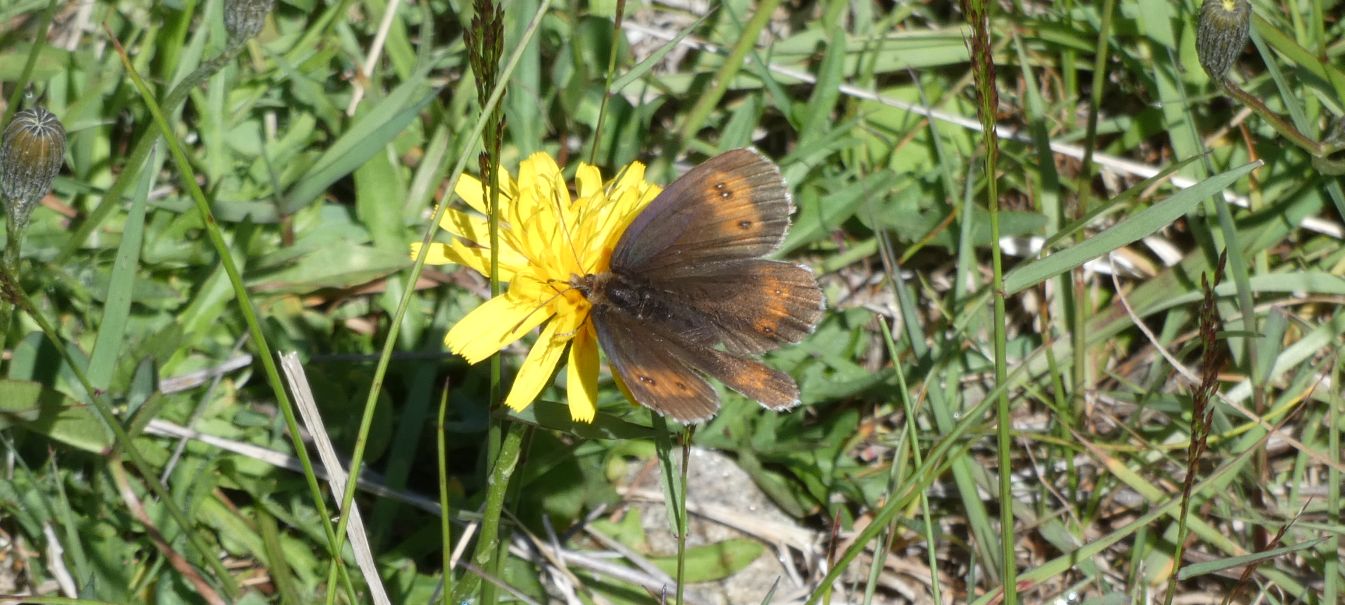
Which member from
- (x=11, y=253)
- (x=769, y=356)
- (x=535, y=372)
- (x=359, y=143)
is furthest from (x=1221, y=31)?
(x=11, y=253)

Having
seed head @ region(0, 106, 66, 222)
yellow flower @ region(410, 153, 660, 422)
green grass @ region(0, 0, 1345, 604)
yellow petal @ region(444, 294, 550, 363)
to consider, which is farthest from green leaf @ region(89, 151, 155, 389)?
yellow petal @ region(444, 294, 550, 363)

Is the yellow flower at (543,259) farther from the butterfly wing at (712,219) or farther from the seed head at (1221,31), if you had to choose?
the seed head at (1221,31)

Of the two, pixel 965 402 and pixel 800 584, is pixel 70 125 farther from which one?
pixel 965 402

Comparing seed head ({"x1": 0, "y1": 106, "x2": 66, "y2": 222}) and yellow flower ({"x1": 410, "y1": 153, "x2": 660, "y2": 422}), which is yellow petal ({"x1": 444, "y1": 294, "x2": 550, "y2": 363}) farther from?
seed head ({"x1": 0, "y1": 106, "x2": 66, "y2": 222})

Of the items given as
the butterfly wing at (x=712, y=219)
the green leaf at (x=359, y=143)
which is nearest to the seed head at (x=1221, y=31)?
the butterfly wing at (x=712, y=219)

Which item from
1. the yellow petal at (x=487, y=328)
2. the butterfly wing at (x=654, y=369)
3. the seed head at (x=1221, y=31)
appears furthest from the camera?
the seed head at (x=1221, y=31)

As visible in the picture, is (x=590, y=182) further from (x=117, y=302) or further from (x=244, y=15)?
(x=117, y=302)
